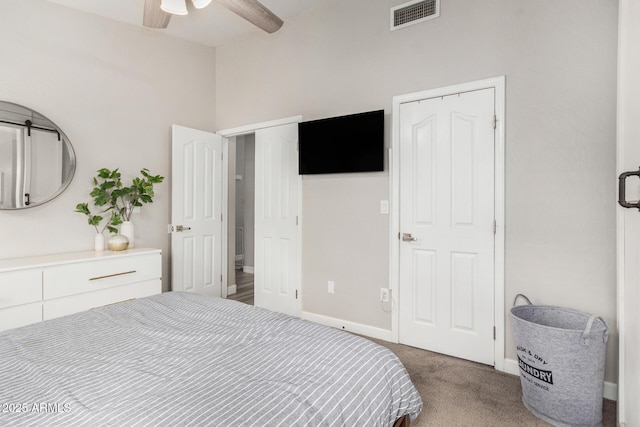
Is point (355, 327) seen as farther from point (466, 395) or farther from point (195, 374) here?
point (195, 374)

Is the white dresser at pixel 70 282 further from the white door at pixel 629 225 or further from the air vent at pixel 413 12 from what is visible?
the white door at pixel 629 225

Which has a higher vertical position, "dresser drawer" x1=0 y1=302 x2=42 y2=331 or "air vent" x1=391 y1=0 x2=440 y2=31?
"air vent" x1=391 y1=0 x2=440 y2=31

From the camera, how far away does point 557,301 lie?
2.27m

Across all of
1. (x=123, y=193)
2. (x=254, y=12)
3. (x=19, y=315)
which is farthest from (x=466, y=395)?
(x=123, y=193)

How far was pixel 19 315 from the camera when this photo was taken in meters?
2.40

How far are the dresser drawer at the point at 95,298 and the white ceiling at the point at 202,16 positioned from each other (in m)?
2.51

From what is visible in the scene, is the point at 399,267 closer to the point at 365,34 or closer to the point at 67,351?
the point at 365,34

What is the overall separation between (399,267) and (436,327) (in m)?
Result: 0.54

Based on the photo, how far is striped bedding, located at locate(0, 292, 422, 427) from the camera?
905mm

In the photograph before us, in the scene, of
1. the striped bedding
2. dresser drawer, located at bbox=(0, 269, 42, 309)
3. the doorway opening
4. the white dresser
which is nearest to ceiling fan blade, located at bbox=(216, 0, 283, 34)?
the striped bedding

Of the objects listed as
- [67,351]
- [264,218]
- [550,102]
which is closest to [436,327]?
[550,102]

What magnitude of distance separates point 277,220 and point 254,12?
80.3 inches

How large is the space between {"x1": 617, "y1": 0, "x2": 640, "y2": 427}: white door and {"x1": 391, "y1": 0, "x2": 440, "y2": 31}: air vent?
3.89 feet

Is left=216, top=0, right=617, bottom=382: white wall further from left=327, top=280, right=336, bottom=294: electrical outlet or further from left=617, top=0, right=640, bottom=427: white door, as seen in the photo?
left=617, top=0, right=640, bottom=427: white door
